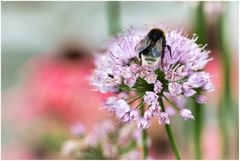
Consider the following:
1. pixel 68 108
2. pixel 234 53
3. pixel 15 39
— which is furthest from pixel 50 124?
pixel 15 39

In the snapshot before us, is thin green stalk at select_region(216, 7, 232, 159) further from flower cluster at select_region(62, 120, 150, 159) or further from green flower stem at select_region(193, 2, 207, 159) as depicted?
flower cluster at select_region(62, 120, 150, 159)

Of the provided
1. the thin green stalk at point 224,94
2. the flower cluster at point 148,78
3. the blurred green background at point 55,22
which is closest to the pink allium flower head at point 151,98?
the flower cluster at point 148,78

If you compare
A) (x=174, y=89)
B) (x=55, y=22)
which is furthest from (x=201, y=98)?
(x=55, y=22)

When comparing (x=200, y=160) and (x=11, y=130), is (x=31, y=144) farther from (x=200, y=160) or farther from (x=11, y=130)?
(x=200, y=160)

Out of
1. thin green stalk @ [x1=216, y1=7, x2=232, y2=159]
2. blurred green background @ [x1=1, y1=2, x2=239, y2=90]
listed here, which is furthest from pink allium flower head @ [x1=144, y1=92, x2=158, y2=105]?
blurred green background @ [x1=1, y1=2, x2=239, y2=90]

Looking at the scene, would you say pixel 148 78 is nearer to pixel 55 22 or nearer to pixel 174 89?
pixel 174 89

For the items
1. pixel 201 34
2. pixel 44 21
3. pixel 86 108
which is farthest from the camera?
pixel 44 21
